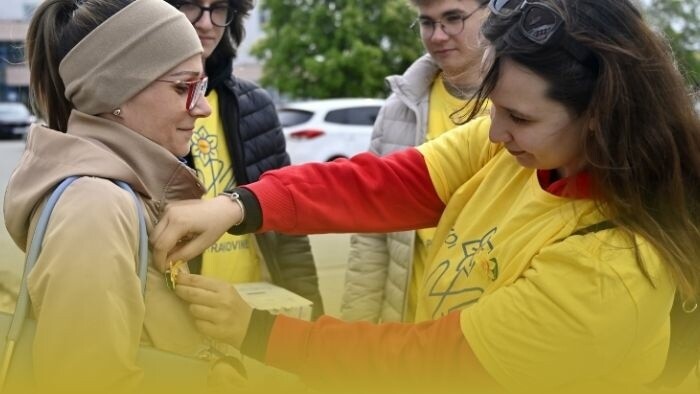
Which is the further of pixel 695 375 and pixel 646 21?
pixel 695 375

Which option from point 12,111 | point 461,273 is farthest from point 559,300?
point 12,111

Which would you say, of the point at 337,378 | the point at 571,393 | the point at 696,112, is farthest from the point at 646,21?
the point at 337,378

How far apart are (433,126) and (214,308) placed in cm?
142

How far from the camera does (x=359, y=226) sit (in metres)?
1.82

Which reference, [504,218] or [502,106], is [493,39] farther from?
[504,218]

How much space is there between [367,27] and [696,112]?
22.0 meters

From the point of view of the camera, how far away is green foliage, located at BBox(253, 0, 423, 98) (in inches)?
898

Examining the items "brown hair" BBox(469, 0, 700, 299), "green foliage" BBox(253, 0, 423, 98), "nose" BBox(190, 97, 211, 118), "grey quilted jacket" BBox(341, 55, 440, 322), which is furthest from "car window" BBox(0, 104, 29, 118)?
"brown hair" BBox(469, 0, 700, 299)

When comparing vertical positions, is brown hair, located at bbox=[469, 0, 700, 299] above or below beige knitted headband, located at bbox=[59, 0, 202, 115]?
above

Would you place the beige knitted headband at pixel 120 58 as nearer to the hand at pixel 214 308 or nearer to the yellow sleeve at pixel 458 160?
the hand at pixel 214 308

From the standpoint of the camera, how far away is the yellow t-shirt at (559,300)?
132 centimetres

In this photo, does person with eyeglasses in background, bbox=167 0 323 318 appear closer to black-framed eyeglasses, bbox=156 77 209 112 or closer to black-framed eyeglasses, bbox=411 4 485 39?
black-framed eyeglasses, bbox=411 4 485 39

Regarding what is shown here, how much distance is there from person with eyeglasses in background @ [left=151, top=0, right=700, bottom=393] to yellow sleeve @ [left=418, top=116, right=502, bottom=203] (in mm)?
221

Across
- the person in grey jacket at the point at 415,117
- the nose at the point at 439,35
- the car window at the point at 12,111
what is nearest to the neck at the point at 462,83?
the person in grey jacket at the point at 415,117
